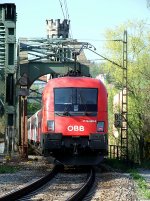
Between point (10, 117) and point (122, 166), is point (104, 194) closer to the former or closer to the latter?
point (122, 166)

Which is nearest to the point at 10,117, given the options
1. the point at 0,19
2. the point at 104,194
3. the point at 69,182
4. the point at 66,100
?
the point at 0,19

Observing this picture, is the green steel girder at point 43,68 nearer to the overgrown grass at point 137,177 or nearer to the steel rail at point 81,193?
the overgrown grass at point 137,177

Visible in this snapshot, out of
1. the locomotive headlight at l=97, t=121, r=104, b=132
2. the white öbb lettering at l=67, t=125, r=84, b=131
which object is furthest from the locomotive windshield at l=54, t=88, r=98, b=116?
the white öbb lettering at l=67, t=125, r=84, b=131

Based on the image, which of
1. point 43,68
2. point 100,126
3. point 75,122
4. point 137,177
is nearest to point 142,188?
point 137,177

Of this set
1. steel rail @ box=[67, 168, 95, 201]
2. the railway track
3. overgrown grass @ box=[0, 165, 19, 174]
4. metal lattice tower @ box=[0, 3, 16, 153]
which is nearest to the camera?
steel rail @ box=[67, 168, 95, 201]

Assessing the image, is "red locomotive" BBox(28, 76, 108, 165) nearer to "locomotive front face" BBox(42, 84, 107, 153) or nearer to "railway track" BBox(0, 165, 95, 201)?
"locomotive front face" BBox(42, 84, 107, 153)

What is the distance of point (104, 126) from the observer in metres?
18.7

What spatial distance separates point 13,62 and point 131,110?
28.9 feet

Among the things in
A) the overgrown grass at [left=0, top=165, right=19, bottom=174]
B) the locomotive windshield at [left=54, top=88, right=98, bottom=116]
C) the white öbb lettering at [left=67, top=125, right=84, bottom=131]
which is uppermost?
the locomotive windshield at [left=54, top=88, right=98, bottom=116]

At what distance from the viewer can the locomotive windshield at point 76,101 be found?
61.6 feet

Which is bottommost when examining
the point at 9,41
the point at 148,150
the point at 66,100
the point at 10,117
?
the point at 148,150

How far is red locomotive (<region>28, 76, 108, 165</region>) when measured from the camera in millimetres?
18266

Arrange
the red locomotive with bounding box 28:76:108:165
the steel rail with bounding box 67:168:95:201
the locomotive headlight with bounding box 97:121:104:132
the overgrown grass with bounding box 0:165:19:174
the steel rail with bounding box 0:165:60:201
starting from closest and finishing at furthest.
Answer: the steel rail with bounding box 0:165:60:201, the steel rail with bounding box 67:168:95:201, the red locomotive with bounding box 28:76:108:165, the locomotive headlight with bounding box 97:121:104:132, the overgrown grass with bounding box 0:165:19:174

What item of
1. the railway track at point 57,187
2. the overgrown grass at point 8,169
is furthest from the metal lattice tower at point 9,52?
the railway track at point 57,187
